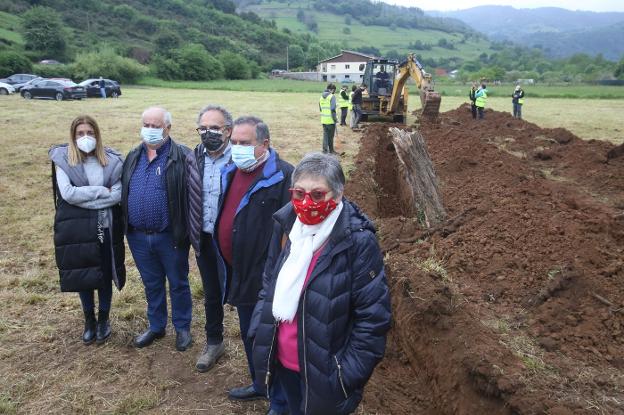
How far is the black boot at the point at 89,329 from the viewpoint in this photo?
14.3ft

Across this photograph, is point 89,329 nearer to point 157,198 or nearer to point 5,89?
point 157,198

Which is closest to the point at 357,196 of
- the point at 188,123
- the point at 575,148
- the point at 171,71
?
the point at 575,148

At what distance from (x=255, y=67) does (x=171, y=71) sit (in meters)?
18.0

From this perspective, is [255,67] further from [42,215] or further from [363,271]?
[363,271]

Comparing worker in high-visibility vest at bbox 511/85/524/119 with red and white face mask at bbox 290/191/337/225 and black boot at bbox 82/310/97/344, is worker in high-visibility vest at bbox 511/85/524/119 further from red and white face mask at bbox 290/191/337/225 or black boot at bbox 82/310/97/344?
red and white face mask at bbox 290/191/337/225

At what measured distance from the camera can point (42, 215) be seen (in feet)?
25.8

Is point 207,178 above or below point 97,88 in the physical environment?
below

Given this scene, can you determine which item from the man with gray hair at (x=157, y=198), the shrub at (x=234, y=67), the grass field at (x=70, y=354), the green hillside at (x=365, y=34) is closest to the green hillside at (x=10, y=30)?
the shrub at (x=234, y=67)

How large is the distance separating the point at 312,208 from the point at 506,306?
10.2 feet

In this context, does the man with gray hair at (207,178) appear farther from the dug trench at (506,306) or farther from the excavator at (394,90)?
the excavator at (394,90)

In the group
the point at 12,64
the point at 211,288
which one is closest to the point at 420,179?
the point at 211,288

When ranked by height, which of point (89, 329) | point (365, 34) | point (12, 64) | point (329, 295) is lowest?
point (89, 329)

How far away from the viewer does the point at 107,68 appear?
49.3 metres

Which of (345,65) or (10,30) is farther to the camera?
(345,65)
